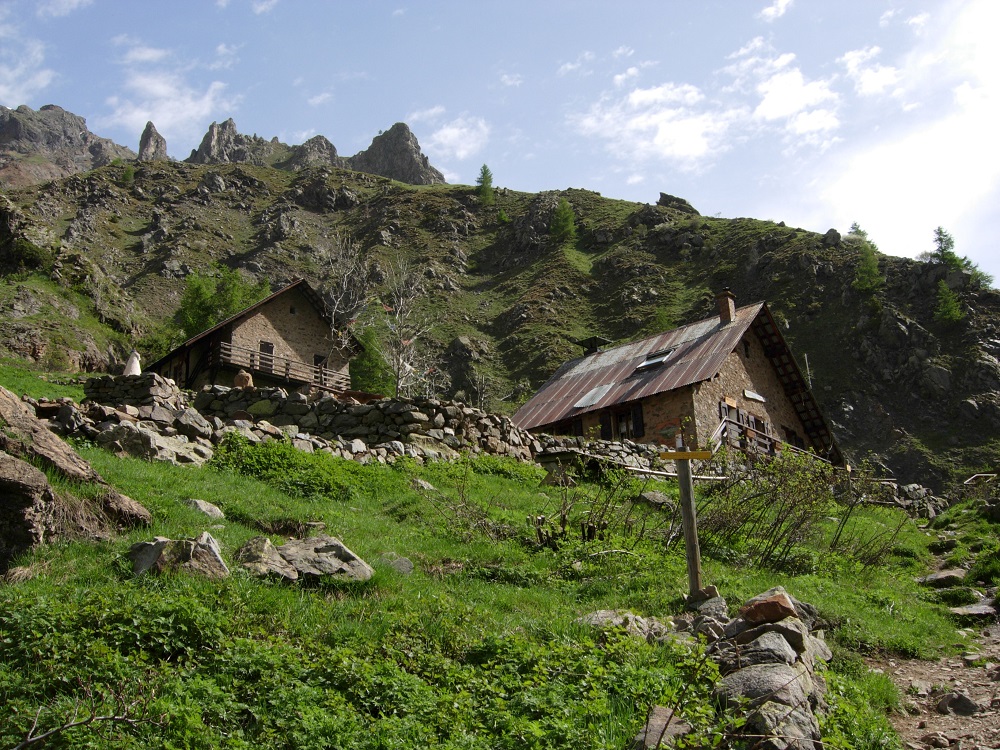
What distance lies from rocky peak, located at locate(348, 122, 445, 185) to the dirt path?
162 metres

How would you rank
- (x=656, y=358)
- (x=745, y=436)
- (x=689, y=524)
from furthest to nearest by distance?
(x=656, y=358), (x=745, y=436), (x=689, y=524)

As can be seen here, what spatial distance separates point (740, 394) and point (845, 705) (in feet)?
77.9

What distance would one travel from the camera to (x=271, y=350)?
128 ft

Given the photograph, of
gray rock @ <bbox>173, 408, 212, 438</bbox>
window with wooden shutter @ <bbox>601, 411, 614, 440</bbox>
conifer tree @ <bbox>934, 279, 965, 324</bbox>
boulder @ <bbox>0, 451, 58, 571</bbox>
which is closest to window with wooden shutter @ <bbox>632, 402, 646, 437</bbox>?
window with wooden shutter @ <bbox>601, 411, 614, 440</bbox>

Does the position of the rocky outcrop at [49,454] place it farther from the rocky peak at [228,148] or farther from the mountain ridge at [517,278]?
the rocky peak at [228,148]

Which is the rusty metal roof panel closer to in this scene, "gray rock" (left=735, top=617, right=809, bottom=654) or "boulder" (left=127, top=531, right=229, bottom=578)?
"gray rock" (left=735, top=617, right=809, bottom=654)

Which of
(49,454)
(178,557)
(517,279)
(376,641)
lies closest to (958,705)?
(376,641)

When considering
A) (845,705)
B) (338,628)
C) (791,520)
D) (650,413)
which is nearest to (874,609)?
(791,520)

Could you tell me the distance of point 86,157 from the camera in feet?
655

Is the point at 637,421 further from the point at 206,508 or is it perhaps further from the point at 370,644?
the point at 370,644

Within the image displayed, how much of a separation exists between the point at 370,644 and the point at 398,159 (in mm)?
172926

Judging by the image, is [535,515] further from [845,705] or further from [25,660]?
[25,660]

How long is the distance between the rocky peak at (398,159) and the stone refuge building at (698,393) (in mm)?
139625

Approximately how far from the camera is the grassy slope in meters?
5.49
